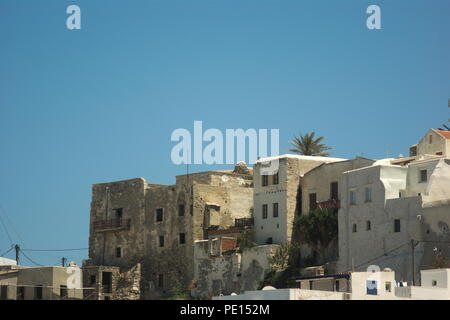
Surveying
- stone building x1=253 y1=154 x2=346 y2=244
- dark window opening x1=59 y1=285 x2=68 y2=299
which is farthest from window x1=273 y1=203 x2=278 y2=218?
dark window opening x1=59 y1=285 x2=68 y2=299

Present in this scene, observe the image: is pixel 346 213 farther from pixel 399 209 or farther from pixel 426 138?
pixel 426 138

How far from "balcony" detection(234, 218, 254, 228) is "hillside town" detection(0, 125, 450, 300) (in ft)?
0.28

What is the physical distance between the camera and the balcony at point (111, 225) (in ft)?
264

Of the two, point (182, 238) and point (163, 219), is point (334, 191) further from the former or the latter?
point (163, 219)

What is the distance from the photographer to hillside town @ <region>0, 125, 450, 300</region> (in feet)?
199

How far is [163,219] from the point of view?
78.2m

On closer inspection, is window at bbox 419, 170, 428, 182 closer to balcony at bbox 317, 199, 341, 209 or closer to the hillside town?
the hillside town

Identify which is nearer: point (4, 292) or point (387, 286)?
point (387, 286)

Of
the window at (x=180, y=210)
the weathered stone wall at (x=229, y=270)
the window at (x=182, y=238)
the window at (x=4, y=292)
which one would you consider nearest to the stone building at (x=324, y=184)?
the weathered stone wall at (x=229, y=270)

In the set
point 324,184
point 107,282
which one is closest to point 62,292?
point 107,282

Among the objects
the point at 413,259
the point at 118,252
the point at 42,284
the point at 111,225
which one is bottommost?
the point at 42,284

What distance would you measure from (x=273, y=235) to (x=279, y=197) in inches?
89.9
